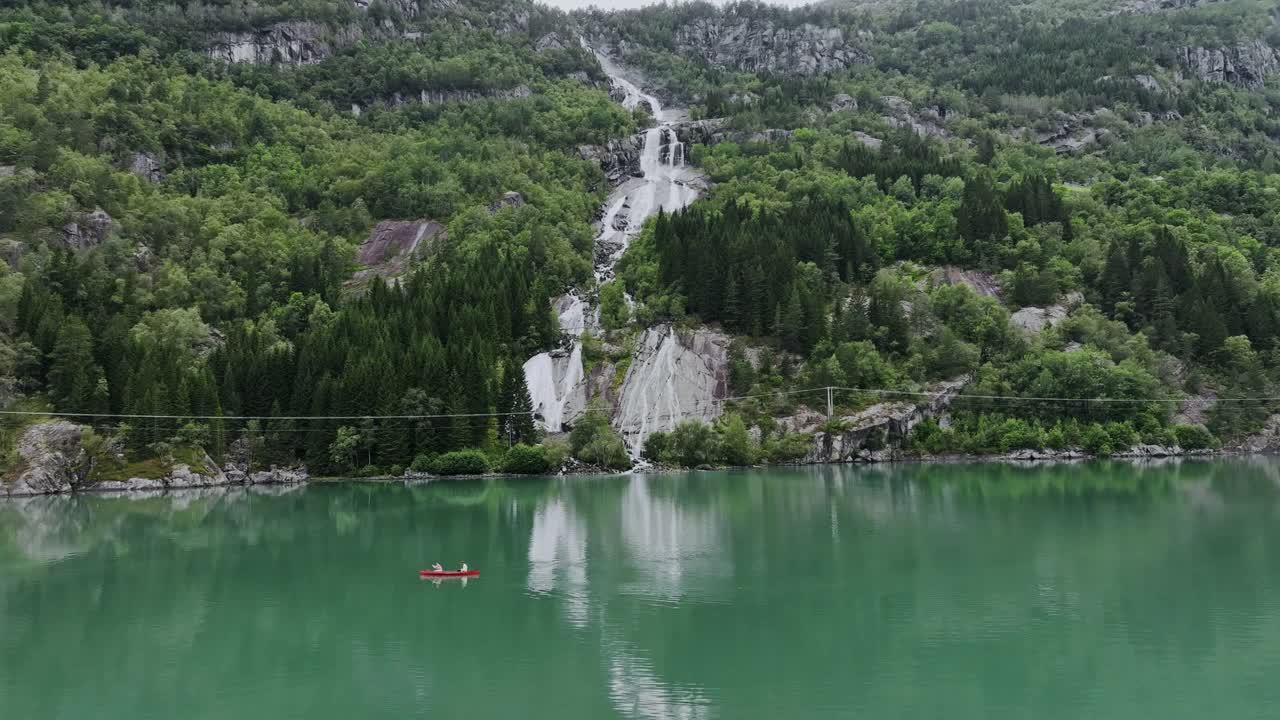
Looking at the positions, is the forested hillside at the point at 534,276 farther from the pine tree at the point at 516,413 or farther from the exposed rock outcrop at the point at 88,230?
the exposed rock outcrop at the point at 88,230

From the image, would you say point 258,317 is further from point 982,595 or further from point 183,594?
point 982,595

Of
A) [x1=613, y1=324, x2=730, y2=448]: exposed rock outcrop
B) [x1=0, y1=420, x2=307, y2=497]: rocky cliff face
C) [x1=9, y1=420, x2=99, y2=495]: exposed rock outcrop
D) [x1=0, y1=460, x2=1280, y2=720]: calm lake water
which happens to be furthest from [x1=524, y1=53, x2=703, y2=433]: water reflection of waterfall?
[x1=9, y1=420, x2=99, y2=495]: exposed rock outcrop

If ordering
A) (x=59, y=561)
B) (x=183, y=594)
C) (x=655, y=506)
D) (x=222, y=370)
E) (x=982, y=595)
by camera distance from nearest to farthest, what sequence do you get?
(x=982, y=595)
(x=183, y=594)
(x=59, y=561)
(x=655, y=506)
(x=222, y=370)

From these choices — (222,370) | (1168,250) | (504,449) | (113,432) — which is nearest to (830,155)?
(1168,250)

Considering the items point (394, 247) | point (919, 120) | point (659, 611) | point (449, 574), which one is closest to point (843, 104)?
point (919, 120)

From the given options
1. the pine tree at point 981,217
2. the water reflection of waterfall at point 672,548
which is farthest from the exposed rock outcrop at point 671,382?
the pine tree at point 981,217

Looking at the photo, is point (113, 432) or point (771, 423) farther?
point (771, 423)
